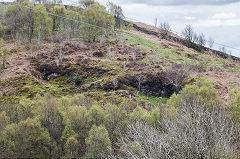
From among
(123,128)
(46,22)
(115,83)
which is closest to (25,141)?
(123,128)

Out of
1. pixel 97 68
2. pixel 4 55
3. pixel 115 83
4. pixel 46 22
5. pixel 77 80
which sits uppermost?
pixel 46 22

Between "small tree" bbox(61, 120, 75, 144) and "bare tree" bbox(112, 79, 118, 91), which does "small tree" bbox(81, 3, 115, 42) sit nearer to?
"bare tree" bbox(112, 79, 118, 91)

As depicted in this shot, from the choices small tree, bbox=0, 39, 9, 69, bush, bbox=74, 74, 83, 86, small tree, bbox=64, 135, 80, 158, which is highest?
small tree, bbox=0, 39, 9, 69

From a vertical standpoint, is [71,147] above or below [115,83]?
below

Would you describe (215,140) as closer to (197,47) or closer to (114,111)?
(114,111)

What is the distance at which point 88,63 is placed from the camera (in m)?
54.5

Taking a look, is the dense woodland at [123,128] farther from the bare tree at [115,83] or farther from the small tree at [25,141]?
the bare tree at [115,83]

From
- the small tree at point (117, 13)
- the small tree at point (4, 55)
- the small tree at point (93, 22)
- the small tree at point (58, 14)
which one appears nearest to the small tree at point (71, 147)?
the small tree at point (4, 55)

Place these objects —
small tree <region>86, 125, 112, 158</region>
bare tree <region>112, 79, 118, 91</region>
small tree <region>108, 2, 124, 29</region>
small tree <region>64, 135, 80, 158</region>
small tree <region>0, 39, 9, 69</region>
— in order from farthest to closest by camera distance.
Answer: small tree <region>108, 2, 124, 29</region> → small tree <region>0, 39, 9, 69</region> → bare tree <region>112, 79, 118, 91</region> → small tree <region>64, 135, 80, 158</region> → small tree <region>86, 125, 112, 158</region>

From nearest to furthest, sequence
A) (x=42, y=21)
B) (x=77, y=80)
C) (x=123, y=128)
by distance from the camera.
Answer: (x=123, y=128), (x=77, y=80), (x=42, y=21)

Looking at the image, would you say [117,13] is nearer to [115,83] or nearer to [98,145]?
[115,83]

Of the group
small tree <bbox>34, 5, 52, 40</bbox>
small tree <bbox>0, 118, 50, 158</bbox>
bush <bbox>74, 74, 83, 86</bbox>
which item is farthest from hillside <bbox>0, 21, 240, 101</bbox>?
small tree <bbox>0, 118, 50, 158</bbox>

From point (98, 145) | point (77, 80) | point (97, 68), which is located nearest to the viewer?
point (98, 145)

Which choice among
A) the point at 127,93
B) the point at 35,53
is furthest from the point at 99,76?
the point at 35,53
